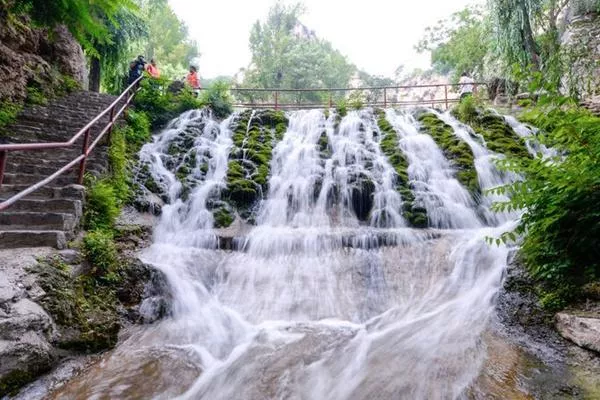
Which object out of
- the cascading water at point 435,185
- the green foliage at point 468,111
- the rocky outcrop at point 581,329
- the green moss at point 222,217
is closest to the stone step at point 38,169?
the green moss at point 222,217

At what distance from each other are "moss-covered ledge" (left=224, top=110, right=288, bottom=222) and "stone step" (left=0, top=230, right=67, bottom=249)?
108 inches

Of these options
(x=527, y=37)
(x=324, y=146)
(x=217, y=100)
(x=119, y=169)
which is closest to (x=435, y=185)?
(x=324, y=146)

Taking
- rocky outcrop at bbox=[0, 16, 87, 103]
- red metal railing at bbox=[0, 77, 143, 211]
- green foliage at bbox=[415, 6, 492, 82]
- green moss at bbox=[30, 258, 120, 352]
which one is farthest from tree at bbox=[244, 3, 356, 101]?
green moss at bbox=[30, 258, 120, 352]

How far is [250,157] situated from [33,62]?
5579 mm

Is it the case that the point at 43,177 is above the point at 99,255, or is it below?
above

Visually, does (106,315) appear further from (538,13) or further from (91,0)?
(538,13)

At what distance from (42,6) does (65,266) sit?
2.29m

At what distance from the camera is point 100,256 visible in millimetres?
4039

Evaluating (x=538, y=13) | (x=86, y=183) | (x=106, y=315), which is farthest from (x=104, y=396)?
(x=538, y=13)

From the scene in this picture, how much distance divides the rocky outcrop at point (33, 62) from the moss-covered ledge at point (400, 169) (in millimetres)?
7006

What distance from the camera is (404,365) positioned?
3.08m

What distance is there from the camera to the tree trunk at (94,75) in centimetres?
1360

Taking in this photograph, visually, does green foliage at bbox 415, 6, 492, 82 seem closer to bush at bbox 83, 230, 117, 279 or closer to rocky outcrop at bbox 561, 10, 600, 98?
rocky outcrop at bbox 561, 10, 600, 98

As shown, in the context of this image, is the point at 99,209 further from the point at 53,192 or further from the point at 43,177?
the point at 43,177
